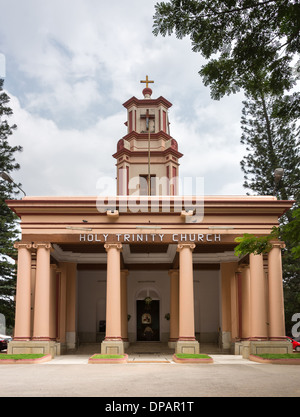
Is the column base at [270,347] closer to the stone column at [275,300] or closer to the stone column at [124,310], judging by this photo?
the stone column at [275,300]

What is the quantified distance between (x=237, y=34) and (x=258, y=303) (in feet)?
47.2

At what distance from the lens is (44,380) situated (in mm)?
12797

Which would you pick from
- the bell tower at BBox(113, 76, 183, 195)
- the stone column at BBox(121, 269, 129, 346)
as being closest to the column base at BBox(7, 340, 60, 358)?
the stone column at BBox(121, 269, 129, 346)

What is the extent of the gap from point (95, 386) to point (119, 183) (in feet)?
65.6

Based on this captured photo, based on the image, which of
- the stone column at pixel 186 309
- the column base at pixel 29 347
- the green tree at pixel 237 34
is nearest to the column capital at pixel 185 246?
the stone column at pixel 186 309

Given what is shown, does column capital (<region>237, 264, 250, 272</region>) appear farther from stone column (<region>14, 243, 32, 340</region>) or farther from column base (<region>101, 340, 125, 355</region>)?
stone column (<region>14, 243, 32, 340</region>)

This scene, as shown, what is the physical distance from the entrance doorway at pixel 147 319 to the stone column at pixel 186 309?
796 cm

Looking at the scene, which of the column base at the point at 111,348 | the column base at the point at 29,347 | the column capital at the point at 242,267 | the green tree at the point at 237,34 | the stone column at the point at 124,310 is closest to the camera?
the green tree at the point at 237,34

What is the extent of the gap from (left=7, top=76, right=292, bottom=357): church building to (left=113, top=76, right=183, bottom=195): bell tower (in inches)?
2.5

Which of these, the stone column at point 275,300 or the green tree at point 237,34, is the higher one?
the green tree at point 237,34

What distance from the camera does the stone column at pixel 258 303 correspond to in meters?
21.4
